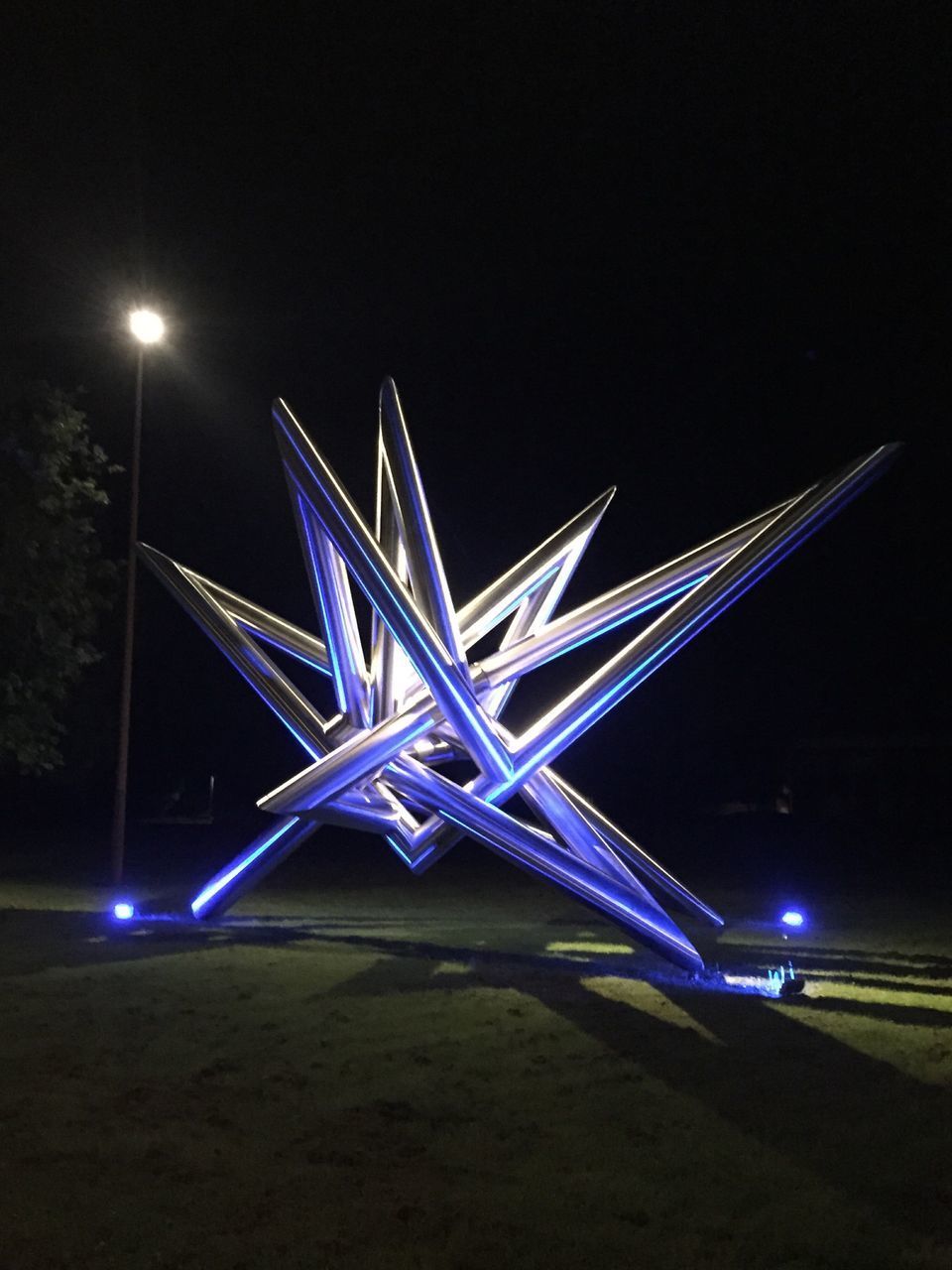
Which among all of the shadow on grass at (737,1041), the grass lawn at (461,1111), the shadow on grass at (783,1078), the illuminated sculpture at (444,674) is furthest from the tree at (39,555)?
the shadow on grass at (783,1078)

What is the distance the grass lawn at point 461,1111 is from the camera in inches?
175

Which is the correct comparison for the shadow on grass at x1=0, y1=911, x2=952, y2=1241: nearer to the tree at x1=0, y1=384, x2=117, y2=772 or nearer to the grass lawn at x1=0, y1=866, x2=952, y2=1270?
the grass lawn at x1=0, y1=866, x2=952, y2=1270

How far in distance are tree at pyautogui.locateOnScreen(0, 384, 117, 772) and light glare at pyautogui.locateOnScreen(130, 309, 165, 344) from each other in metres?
1.47

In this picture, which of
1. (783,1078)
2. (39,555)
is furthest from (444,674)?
(39,555)

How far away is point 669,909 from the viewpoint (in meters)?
17.5

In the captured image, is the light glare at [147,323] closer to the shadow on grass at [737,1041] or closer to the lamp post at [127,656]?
the lamp post at [127,656]

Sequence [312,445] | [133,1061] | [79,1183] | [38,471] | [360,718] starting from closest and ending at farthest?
[79,1183], [133,1061], [312,445], [360,718], [38,471]

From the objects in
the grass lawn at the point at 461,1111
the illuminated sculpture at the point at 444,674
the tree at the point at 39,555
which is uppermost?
the tree at the point at 39,555

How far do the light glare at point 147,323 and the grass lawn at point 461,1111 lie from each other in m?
9.91

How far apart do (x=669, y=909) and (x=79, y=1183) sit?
13.5 m

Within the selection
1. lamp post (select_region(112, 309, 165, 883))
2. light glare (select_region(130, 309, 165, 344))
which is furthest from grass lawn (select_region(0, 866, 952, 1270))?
light glare (select_region(130, 309, 165, 344))

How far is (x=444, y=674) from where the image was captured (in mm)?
9836

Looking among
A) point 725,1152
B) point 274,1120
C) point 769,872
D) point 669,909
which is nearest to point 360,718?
point 274,1120

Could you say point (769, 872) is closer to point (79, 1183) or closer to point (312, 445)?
point (312, 445)
